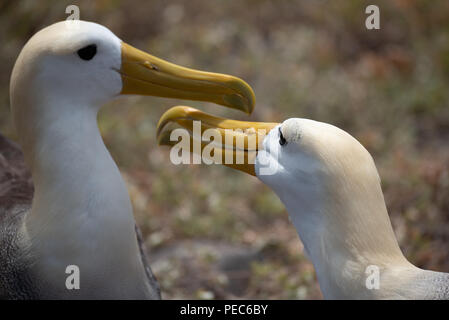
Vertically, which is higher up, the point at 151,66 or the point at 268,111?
the point at 151,66

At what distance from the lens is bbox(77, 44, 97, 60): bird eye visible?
2.45 meters

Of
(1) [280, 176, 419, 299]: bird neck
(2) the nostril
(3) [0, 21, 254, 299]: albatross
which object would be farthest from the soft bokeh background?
(1) [280, 176, 419, 299]: bird neck

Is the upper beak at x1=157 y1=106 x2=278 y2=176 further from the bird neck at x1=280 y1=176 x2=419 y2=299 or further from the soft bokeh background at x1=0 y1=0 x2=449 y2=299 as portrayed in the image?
the soft bokeh background at x1=0 y1=0 x2=449 y2=299

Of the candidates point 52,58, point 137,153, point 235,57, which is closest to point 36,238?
point 52,58

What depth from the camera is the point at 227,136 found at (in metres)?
2.41

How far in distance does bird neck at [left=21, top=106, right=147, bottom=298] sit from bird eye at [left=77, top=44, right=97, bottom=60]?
0.19 meters

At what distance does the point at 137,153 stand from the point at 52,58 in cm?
241

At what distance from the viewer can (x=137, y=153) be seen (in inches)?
188

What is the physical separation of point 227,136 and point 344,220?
64 cm

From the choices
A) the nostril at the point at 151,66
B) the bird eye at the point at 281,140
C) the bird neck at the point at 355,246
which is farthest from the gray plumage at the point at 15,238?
the bird neck at the point at 355,246

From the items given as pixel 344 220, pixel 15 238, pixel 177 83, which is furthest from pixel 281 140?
pixel 15 238

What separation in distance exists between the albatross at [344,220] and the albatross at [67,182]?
0.73 meters

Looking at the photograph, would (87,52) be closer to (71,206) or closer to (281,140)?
(71,206)
